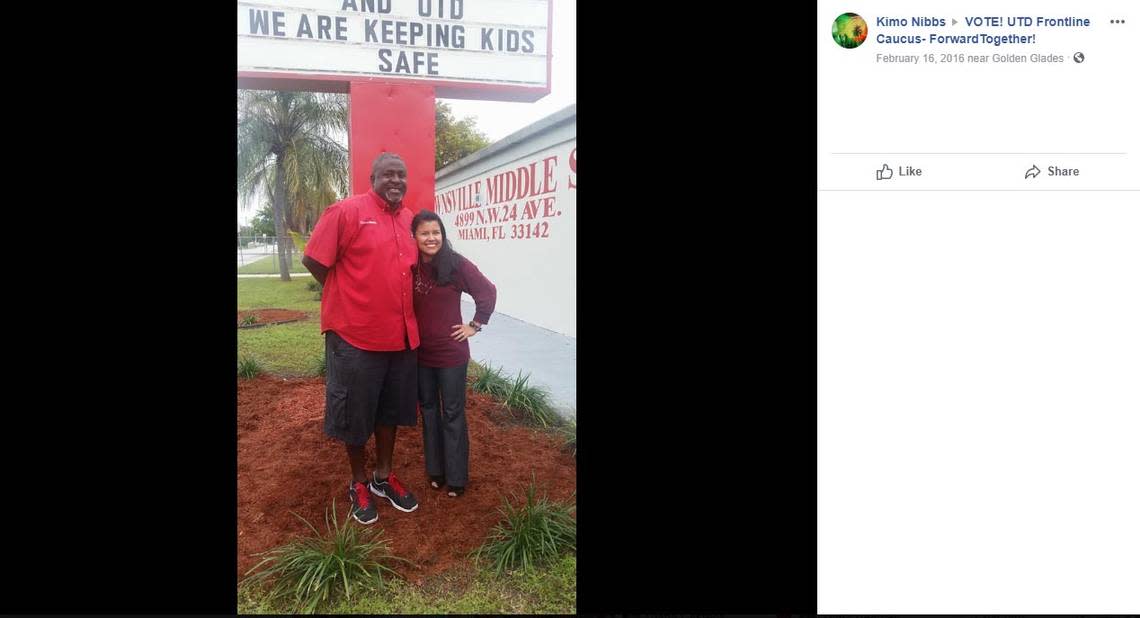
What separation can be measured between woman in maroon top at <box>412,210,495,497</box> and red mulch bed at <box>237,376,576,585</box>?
0.10 metres

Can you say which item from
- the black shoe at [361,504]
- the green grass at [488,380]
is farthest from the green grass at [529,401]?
the black shoe at [361,504]

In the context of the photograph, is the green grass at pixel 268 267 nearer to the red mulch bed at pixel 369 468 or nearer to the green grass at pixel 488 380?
the red mulch bed at pixel 369 468

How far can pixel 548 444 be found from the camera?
321cm

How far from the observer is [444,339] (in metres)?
2.95

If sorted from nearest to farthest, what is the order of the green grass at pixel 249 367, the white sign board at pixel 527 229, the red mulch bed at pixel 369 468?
1. the red mulch bed at pixel 369 468
2. the white sign board at pixel 527 229
3. the green grass at pixel 249 367

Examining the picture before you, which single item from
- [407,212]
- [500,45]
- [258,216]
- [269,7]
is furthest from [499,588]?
[269,7]

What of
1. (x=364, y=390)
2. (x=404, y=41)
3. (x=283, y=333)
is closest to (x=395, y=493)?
(x=364, y=390)

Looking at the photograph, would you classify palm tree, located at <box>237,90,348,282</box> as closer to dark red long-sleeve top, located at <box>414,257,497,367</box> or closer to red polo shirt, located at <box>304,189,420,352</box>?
red polo shirt, located at <box>304,189,420,352</box>

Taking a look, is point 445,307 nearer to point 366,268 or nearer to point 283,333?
point 366,268

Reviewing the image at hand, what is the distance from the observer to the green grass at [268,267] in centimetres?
271

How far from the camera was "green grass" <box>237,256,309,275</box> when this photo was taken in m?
2.71
